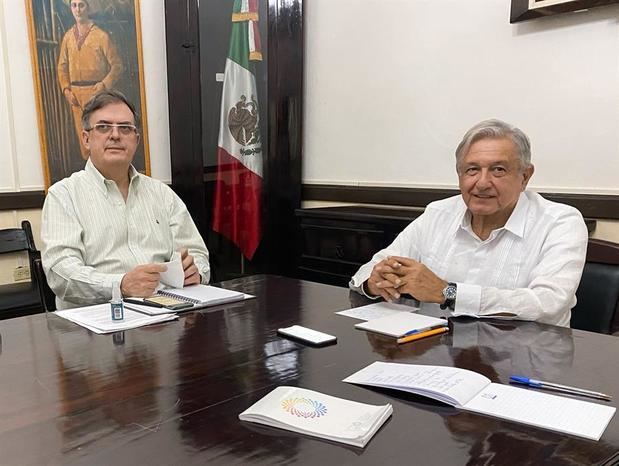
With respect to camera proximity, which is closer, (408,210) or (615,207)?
(615,207)

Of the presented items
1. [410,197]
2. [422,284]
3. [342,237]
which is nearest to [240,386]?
[422,284]

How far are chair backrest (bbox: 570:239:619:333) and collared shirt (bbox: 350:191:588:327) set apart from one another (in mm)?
143

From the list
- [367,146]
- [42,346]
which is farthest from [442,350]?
[367,146]

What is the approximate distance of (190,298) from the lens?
1.71 m

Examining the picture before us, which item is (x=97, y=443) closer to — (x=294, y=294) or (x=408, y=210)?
(x=294, y=294)

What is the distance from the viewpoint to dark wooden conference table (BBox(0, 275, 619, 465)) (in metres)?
0.79

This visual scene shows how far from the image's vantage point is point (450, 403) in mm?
953

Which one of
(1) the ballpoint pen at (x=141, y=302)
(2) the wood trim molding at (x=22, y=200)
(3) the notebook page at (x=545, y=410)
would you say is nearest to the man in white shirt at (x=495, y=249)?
(3) the notebook page at (x=545, y=410)

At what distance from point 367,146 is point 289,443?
2587mm

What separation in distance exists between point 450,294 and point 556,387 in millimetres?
531

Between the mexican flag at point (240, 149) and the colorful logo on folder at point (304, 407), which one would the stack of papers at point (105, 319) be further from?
the mexican flag at point (240, 149)

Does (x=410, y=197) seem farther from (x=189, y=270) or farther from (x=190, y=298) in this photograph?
(x=190, y=298)

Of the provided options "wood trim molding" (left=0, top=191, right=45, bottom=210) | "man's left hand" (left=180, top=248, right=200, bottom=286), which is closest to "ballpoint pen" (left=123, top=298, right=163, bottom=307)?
"man's left hand" (left=180, top=248, right=200, bottom=286)

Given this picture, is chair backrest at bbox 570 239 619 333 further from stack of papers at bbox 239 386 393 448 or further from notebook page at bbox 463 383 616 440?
stack of papers at bbox 239 386 393 448
